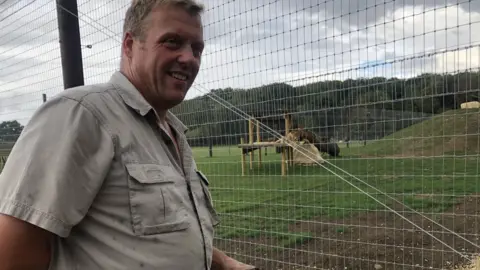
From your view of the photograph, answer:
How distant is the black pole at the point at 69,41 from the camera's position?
3.26 m

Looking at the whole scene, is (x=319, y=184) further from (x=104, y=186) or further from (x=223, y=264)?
(x=104, y=186)

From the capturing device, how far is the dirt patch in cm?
436

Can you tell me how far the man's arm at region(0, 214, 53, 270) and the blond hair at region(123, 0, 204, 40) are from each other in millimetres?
701

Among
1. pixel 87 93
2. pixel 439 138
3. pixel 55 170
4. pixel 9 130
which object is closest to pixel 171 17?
pixel 87 93

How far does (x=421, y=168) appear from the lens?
3.93 m

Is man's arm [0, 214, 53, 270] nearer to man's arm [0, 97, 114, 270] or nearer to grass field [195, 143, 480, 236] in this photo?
man's arm [0, 97, 114, 270]

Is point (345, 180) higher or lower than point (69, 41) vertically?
lower

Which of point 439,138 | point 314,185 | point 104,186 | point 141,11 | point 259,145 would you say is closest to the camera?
point 104,186

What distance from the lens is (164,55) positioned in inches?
57.2

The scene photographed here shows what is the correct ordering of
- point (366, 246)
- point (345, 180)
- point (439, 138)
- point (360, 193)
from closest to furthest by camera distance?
point (439, 138) → point (345, 180) → point (366, 246) → point (360, 193)

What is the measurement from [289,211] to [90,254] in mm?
4934

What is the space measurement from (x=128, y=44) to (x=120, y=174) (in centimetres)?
51

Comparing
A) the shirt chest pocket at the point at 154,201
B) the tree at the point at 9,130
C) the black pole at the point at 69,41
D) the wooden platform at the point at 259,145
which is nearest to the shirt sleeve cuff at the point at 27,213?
the shirt chest pocket at the point at 154,201

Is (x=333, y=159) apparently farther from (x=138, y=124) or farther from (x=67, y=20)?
(x=138, y=124)
